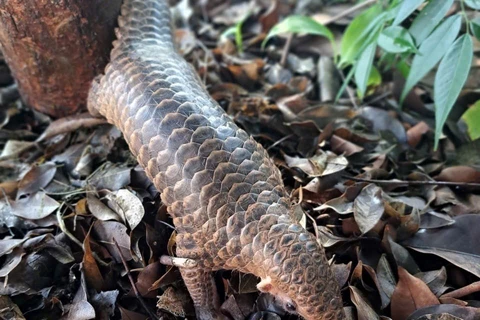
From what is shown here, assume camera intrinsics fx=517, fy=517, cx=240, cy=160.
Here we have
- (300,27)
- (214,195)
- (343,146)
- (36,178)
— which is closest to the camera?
(214,195)

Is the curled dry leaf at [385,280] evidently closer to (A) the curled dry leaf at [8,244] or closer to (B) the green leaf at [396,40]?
(B) the green leaf at [396,40]

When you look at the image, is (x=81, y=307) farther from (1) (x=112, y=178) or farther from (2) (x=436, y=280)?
(2) (x=436, y=280)

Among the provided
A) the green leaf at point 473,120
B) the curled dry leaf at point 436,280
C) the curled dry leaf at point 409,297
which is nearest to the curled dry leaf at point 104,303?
the curled dry leaf at point 409,297

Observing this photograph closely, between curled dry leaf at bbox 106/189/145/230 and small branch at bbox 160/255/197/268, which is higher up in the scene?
curled dry leaf at bbox 106/189/145/230

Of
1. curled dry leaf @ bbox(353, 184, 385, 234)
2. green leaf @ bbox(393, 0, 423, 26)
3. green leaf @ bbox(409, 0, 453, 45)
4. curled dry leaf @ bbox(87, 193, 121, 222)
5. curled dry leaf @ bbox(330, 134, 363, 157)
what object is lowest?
curled dry leaf @ bbox(353, 184, 385, 234)

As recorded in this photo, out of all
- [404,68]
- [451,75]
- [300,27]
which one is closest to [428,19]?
[451,75]

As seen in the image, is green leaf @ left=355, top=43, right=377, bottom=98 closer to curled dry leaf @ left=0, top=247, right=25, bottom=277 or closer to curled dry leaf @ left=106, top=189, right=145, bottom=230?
curled dry leaf @ left=106, top=189, right=145, bottom=230

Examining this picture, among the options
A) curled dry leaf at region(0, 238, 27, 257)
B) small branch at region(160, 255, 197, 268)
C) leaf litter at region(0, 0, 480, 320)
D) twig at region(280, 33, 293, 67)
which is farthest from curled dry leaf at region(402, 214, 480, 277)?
curled dry leaf at region(0, 238, 27, 257)
